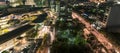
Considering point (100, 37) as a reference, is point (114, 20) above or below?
above

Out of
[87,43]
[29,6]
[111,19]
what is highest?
[111,19]

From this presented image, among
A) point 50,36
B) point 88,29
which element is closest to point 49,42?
point 50,36

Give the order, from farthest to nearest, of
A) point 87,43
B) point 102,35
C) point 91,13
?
point 91,13 < point 102,35 < point 87,43

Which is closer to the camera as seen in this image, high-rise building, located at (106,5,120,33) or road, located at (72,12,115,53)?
road, located at (72,12,115,53)

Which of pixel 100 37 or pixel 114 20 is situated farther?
pixel 114 20

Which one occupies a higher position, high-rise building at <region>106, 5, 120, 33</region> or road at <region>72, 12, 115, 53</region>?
high-rise building at <region>106, 5, 120, 33</region>

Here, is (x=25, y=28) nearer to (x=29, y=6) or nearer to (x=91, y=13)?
(x=91, y=13)

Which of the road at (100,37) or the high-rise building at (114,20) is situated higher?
the high-rise building at (114,20)

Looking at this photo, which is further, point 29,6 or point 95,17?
point 29,6

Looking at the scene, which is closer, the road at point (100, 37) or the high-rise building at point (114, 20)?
the road at point (100, 37)

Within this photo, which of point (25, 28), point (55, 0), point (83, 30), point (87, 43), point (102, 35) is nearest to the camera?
point (87, 43)

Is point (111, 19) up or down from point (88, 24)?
up
